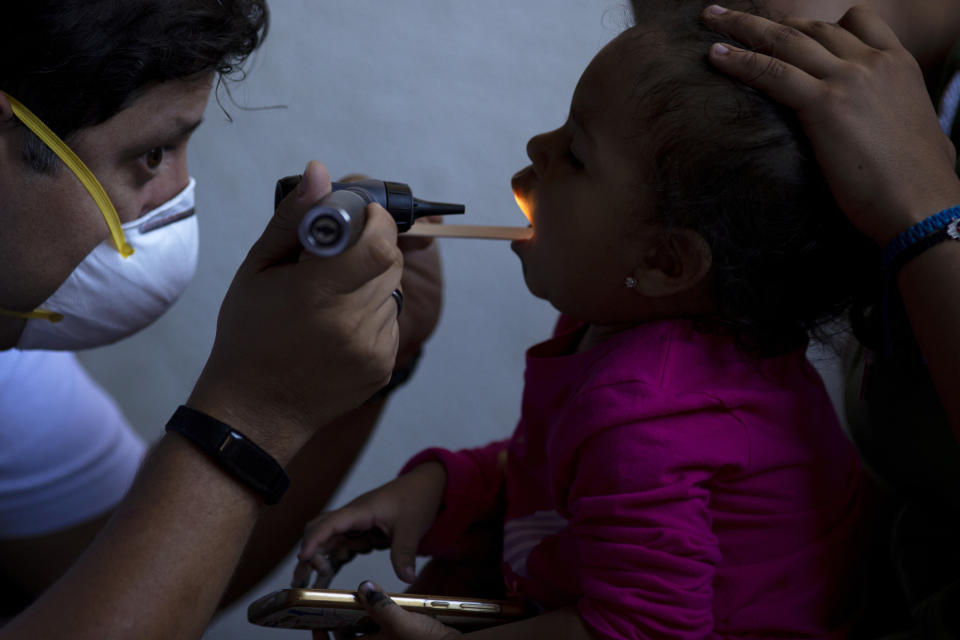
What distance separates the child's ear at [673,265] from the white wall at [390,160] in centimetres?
99

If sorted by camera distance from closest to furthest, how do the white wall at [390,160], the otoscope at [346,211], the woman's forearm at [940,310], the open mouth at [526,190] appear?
the otoscope at [346,211], the woman's forearm at [940,310], the open mouth at [526,190], the white wall at [390,160]

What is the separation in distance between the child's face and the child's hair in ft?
0.06

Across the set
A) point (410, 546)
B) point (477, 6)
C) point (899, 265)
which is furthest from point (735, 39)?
point (477, 6)

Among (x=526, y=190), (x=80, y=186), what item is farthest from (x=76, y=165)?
(x=526, y=190)

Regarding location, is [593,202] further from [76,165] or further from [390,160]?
[390,160]

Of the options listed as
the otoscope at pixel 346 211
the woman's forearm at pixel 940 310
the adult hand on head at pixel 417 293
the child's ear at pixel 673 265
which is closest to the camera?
the otoscope at pixel 346 211

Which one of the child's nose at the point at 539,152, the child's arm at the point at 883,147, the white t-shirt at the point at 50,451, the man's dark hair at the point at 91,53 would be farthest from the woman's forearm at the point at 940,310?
the white t-shirt at the point at 50,451

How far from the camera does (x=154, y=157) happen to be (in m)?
0.96

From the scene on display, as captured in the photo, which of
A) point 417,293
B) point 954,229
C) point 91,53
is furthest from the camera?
point 417,293

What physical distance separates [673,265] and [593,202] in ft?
0.33

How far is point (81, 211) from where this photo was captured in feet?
2.97

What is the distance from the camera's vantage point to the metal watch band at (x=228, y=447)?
0.66 meters

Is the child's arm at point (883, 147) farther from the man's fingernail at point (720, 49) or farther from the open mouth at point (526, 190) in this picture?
the open mouth at point (526, 190)

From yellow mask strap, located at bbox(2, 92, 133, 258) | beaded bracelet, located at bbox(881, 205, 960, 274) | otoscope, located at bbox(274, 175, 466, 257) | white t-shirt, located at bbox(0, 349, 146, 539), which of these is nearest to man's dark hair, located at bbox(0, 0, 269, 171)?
yellow mask strap, located at bbox(2, 92, 133, 258)
